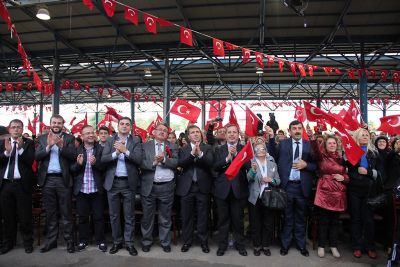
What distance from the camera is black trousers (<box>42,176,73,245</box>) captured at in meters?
4.22

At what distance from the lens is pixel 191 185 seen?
14.3 feet

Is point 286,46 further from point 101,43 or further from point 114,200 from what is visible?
point 114,200

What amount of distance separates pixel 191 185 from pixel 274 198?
117cm

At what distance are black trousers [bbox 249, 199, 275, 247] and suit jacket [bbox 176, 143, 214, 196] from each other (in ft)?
2.37

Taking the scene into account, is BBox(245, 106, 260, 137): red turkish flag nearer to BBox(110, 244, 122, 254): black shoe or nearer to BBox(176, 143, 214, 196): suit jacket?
BBox(176, 143, 214, 196): suit jacket

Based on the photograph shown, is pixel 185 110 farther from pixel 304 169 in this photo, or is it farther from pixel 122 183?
pixel 304 169

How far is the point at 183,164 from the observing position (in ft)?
14.1

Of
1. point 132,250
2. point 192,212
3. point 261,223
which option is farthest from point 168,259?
point 261,223

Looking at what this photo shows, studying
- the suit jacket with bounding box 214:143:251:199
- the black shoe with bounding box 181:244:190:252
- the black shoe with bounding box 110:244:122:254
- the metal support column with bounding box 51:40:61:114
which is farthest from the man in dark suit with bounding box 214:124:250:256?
the metal support column with bounding box 51:40:61:114

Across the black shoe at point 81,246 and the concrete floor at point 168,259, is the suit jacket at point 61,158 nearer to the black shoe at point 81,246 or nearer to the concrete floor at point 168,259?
the black shoe at point 81,246

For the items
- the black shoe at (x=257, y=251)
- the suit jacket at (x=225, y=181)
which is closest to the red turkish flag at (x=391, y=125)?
the suit jacket at (x=225, y=181)

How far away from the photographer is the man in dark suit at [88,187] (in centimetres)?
429

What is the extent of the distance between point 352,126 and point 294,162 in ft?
6.04

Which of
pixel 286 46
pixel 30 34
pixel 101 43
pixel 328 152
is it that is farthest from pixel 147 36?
pixel 328 152
